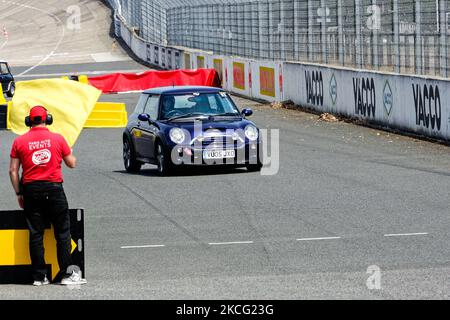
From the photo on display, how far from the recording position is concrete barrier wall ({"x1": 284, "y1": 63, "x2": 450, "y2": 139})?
74.3 feet

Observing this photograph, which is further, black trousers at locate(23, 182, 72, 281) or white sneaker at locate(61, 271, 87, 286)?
black trousers at locate(23, 182, 72, 281)

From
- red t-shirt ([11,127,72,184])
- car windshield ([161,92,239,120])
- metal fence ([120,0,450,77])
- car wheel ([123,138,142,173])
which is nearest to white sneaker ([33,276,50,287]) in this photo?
red t-shirt ([11,127,72,184])

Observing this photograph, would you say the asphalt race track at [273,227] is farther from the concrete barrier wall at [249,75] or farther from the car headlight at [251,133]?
the concrete barrier wall at [249,75]

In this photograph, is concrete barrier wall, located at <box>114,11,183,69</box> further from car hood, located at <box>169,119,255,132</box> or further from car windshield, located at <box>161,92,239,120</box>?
car hood, located at <box>169,119,255,132</box>

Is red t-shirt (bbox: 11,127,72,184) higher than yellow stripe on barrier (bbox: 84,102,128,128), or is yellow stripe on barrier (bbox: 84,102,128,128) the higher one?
red t-shirt (bbox: 11,127,72,184)

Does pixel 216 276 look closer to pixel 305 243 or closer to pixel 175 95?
pixel 305 243

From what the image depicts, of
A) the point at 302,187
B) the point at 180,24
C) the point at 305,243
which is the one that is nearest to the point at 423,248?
the point at 305,243

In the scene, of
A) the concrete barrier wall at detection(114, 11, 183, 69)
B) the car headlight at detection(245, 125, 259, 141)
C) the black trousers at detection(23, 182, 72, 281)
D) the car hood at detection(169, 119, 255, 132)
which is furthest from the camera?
the concrete barrier wall at detection(114, 11, 183, 69)

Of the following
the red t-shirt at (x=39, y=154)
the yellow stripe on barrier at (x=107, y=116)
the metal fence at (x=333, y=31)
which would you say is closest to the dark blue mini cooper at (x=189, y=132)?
the metal fence at (x=333, y=31)

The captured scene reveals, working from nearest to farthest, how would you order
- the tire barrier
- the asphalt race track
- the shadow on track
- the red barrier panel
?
the asphalt race track → the tire barrier → the shadow on track → the red barrier panel

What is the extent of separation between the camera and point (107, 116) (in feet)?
101

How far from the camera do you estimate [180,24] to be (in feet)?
182

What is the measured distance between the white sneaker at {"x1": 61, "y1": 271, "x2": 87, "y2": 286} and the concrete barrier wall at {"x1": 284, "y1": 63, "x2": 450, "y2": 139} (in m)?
13.1
